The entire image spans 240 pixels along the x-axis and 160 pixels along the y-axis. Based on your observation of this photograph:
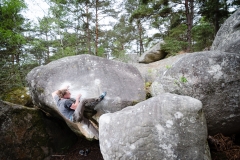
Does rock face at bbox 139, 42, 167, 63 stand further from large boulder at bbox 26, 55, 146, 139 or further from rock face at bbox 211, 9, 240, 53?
large boulder at bbox 26, 55, 146, 139

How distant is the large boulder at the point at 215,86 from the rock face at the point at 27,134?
18.0ft

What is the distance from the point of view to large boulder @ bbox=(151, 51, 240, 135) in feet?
11.3

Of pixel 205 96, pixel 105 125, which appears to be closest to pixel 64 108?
pixel 105 125

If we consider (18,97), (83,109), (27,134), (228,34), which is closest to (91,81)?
(83,109)

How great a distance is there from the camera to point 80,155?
20.4 feet

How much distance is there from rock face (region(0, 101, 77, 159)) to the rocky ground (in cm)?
28

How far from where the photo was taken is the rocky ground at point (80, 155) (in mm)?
6009

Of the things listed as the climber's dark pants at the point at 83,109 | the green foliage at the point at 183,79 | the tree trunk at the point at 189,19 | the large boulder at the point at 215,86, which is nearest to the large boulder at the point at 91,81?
the climber's dark pants at the point at 83,109

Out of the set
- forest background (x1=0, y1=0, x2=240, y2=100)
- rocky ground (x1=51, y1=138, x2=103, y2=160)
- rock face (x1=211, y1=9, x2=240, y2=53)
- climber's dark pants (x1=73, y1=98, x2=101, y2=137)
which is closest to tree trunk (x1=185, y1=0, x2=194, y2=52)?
forest background (x1=0, y1=0, x2=240, y2=100)

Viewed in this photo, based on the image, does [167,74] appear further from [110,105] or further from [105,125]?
[105,125]

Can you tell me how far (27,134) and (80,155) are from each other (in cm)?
230

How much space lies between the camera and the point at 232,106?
347 cm

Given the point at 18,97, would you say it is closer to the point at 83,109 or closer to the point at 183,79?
the point at 83,109

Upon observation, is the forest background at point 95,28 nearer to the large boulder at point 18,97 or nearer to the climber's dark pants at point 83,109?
the large boulder at point 18,97
